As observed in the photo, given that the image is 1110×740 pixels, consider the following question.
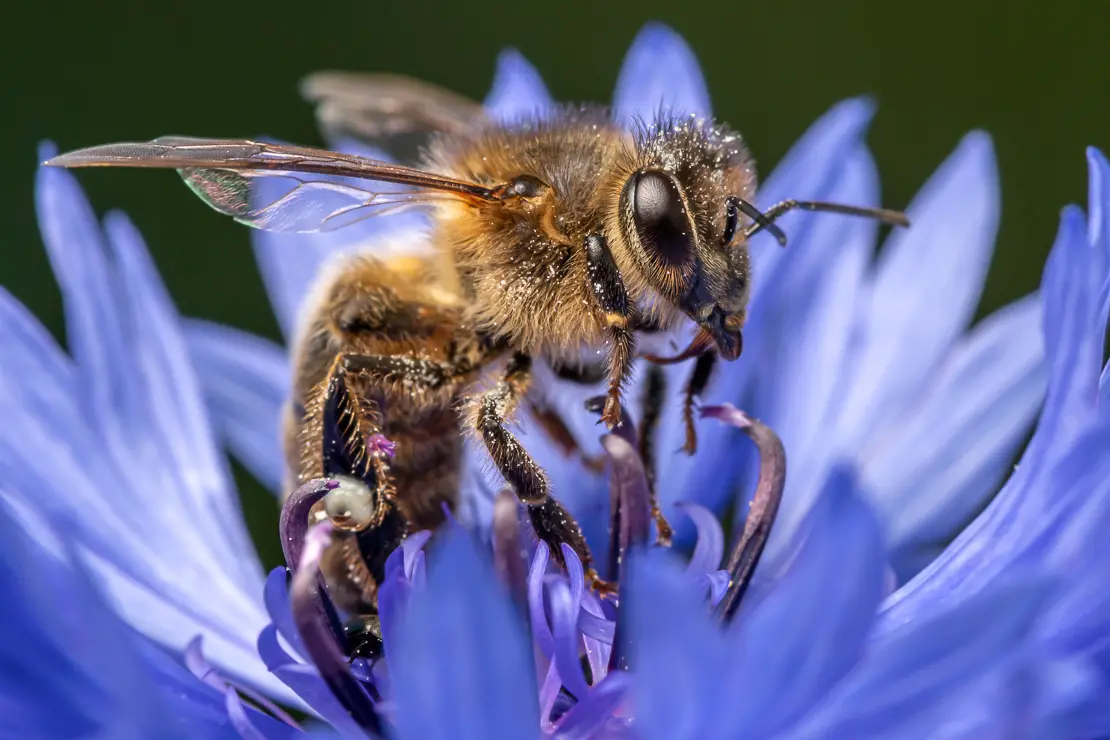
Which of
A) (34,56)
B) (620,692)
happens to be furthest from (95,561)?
(34,56)

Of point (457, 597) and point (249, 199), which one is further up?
point (249, 199)

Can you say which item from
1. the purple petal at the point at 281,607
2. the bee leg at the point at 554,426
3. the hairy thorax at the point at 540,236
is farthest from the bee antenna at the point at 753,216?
the purple petal at the point at 281,607

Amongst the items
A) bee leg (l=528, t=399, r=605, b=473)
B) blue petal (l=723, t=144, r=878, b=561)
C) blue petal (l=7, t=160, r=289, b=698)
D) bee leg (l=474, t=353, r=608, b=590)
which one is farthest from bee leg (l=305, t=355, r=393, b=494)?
blue petal (l=723, t=144, r=878, b=561)

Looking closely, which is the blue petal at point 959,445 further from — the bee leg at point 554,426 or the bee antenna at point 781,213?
the bee leg at point 554,426

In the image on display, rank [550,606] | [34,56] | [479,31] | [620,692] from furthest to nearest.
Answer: [479,31], [34,56], [550,606], [620,692]

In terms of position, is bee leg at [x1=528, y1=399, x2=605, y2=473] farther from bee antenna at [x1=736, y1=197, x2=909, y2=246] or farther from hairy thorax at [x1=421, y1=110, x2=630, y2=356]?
bee antenna at [x1=736, y1=197, x2=909, y2=246]

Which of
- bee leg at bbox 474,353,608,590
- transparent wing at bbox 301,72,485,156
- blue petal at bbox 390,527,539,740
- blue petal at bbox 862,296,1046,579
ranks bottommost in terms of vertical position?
blue petal at bbox 862,296,1046,579

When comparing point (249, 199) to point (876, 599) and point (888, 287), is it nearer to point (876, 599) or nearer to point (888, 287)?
point (876, 599)
